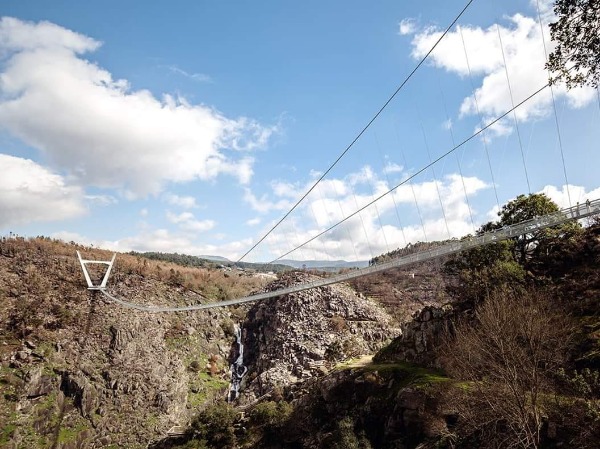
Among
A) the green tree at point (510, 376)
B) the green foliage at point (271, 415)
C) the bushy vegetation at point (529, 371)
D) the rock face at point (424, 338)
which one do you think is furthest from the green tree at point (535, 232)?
the green foliage at point (271, 415)

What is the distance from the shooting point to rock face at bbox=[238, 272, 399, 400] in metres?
33.4

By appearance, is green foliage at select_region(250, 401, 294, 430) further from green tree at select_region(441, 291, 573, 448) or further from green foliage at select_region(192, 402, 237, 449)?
green tree at select_region(441, 291, 573, 448)

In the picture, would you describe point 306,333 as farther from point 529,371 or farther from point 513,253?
point 529,371

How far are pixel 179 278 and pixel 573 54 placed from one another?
151 ft

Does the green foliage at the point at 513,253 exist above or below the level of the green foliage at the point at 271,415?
above

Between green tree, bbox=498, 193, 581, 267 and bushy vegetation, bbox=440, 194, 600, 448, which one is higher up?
green tree, bbox=498, 193, 581, 267

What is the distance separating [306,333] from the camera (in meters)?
36.9

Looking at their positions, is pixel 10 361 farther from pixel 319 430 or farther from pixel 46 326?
pixel 319 430

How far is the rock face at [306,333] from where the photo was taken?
33.4 meters

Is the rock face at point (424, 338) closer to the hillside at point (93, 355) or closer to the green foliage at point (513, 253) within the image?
the green foliage at point (513, 253)

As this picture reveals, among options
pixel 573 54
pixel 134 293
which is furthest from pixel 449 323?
pixel 134 293

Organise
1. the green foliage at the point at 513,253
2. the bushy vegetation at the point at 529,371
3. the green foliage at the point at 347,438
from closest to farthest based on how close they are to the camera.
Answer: the bushy vegetation at the point at 529,371, the green foliage at the point at 347,438, the green foliage at the point at 513,253

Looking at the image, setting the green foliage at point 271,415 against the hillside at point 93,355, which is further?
the hillside at point 93,355

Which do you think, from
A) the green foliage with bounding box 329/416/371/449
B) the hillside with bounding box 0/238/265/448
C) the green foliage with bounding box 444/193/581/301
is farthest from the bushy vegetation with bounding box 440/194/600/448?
the hillside with bounding box 0/238/265/448
